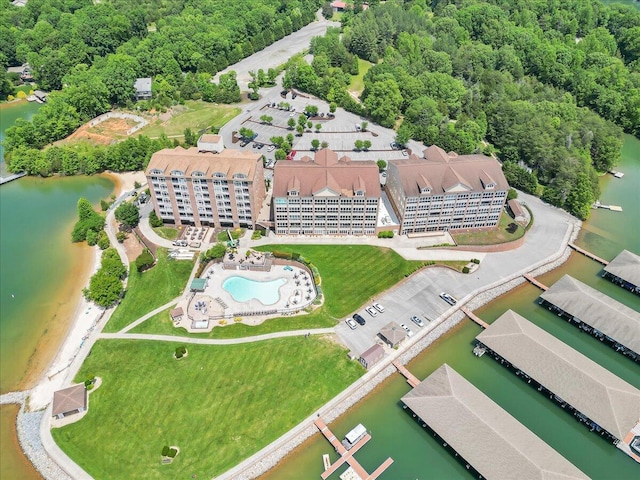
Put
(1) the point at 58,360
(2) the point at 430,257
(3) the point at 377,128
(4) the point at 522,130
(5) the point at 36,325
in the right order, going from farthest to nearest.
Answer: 1. (3) the point at 377,128
2. (4) the point at 522,130
3. (2) the point at 430,257
4. (5) the point at 36,325
5. (1) the point at 58,360

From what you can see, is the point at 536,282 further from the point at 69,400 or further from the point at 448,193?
the point at 69,400

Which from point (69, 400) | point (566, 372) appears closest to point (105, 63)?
point (69, 400)

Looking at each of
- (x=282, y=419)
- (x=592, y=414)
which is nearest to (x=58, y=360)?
(x=282, y=419)

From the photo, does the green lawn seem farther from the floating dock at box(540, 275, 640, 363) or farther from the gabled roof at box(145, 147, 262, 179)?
the floating dock at box(540, 275, 640, 363)

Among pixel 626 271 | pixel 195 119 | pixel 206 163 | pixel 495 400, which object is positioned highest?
pixel 206 163

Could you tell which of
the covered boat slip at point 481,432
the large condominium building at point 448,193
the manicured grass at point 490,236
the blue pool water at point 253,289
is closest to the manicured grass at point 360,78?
the large condominium building at point 448,193

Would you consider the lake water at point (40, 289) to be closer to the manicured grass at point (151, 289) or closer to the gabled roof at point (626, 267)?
the manicured grass at point (151, 289)

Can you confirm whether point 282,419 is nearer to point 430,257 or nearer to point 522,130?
point 430,257
